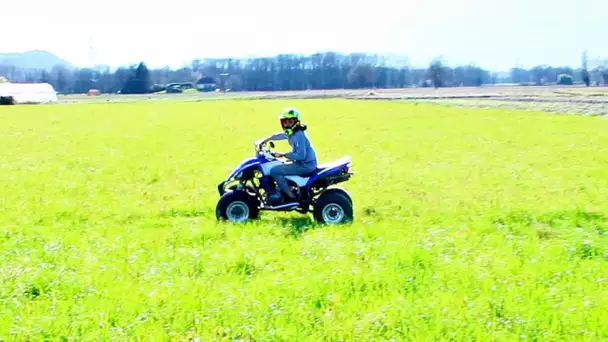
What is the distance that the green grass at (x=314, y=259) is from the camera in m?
6.08

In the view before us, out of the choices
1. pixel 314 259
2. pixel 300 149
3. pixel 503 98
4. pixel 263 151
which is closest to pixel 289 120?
pixel 300 149

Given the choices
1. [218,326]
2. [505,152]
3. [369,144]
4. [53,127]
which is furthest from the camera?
[53,127]

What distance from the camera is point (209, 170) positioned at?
66.6ft

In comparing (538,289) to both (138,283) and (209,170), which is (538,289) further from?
(209,170)

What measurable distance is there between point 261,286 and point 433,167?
14.2 meters

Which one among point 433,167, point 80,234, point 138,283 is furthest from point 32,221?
point 433,167

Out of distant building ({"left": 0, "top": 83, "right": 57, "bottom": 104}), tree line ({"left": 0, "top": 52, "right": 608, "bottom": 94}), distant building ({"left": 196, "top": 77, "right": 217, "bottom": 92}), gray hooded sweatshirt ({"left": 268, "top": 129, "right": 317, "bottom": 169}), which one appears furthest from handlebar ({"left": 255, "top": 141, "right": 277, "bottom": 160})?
distant building ({"left": 196, "top": 77, "right": 217, "bottom": 92})

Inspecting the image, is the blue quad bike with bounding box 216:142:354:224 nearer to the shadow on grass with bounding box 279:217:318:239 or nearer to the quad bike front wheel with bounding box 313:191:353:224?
the quad bike front wheel with bounding box 313:191:353:224

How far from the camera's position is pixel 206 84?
172 metres

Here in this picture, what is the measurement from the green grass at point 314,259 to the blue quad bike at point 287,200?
1.01ft

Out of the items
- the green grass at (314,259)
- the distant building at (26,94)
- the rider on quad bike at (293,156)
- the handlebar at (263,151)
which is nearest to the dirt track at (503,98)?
the distant building at (26,94)

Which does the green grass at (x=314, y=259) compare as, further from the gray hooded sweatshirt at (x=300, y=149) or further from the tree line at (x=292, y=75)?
the tree line at (x=292, y=75)

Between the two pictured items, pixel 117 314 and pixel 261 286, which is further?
pixel 261 286

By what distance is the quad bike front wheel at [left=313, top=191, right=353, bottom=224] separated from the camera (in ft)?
38.2
